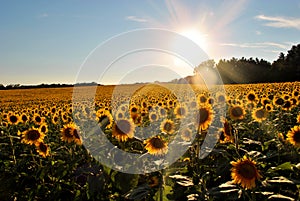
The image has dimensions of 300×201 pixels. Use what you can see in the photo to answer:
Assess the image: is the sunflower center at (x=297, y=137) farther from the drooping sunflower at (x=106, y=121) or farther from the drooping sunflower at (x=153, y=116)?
the drooping sunflower at (x=153, y=116)

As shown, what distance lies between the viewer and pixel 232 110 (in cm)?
601

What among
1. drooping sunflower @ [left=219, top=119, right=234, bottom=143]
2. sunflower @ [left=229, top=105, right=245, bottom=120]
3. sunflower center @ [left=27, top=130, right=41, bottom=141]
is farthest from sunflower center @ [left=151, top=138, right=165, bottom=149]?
sunflower @ [left=229, top=105, right=245, bottom=120]

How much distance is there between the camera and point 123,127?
14.7ft

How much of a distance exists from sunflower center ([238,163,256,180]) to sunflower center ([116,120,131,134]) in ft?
6.42

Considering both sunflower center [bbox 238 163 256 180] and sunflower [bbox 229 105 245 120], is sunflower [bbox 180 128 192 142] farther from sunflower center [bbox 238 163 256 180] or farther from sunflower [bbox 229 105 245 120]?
sunflower center [bbox 238 163 256 180]

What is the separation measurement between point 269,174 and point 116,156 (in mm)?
1607

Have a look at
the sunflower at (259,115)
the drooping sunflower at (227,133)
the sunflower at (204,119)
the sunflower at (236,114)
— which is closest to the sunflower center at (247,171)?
the drooping sunflower at (227,133)

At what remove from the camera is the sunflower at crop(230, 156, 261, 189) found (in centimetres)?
261

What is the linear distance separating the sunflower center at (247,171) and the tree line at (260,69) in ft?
126

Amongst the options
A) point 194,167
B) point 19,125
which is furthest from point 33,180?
point 19,125

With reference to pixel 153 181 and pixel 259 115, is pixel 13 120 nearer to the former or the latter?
pixel 259 115

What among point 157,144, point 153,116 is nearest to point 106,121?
point 157,144


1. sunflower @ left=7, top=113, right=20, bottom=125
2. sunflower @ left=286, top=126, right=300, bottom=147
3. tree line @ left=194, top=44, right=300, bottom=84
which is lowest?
sunflower @ left=7, top=113, right=20, bottom=125

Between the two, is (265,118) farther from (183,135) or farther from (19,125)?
(19,125)
